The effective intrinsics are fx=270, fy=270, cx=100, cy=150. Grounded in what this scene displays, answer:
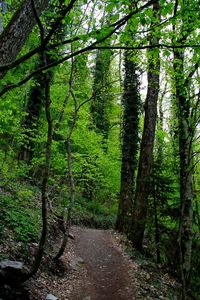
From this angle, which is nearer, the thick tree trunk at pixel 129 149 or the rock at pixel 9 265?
the rock at pixel 9 265

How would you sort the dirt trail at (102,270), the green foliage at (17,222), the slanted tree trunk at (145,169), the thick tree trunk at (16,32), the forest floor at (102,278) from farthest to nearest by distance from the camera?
the slanted tree trunk at (145,169) → the green foliage at (17,222) → the dirt trail at (102,270) → the forest floor at (102,278) → the thick tree trunk at (16,32)

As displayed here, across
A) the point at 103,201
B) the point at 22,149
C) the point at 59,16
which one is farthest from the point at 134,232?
the point at 103,201

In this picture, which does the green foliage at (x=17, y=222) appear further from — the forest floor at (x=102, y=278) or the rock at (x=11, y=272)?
the rock at (x=11, y=272)

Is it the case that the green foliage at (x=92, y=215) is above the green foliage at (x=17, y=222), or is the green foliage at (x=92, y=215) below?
below

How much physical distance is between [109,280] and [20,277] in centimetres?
304

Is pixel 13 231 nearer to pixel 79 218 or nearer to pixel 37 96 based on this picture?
pixel 79 218

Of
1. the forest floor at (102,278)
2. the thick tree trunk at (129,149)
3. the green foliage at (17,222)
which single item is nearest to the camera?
the forest floor at (102,278)

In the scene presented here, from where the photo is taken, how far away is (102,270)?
7.67 m

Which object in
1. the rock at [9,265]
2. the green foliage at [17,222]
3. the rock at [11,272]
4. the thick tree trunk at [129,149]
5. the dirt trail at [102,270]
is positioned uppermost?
the thick tree trunk at [129,149]

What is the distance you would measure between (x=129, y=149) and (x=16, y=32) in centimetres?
1011

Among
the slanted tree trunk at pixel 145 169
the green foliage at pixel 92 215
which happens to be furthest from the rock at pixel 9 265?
the green foliage at pixel 92 215

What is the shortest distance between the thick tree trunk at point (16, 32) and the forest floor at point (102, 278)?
3.97m

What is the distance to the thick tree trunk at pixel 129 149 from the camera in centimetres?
1277

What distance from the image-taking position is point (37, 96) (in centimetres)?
1486
